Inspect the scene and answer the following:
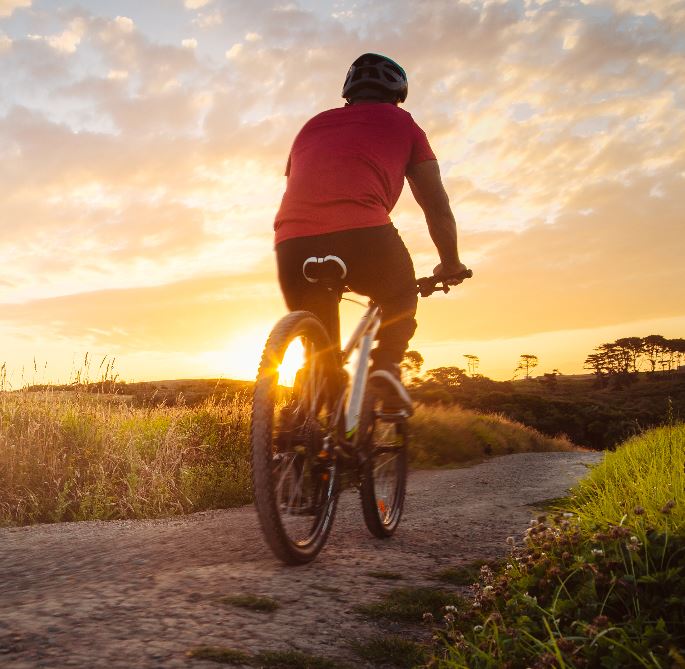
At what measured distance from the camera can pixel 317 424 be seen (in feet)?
10.6

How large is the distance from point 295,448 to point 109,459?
4180mm

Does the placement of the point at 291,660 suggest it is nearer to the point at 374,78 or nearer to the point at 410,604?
the point at 410,604

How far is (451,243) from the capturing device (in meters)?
4.00

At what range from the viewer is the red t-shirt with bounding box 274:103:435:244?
337cm

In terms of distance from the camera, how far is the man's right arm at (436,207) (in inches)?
149

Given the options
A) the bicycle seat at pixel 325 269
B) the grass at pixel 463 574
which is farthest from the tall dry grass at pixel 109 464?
the bicycle seat at pixel 325 269

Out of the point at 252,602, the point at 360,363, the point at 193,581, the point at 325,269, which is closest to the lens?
the point at 252,602

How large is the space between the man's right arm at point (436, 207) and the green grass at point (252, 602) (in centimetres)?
228

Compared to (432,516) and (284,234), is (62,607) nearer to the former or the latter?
(284,234)

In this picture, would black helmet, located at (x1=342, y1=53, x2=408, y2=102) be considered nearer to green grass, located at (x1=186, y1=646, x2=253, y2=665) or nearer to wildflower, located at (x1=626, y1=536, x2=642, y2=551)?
wildflower, located at (x1=626, y1=536, x2=642, y2=551)

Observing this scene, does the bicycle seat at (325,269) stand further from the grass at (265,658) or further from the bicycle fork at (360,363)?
the grass at (265,658)

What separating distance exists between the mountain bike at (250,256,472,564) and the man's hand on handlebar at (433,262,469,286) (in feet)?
0.24

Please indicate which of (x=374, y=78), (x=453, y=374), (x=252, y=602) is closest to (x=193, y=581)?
(x=252, y=602)

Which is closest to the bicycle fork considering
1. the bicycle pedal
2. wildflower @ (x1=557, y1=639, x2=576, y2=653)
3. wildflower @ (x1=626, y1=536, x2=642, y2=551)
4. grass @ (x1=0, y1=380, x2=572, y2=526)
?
the bicycle pedal
